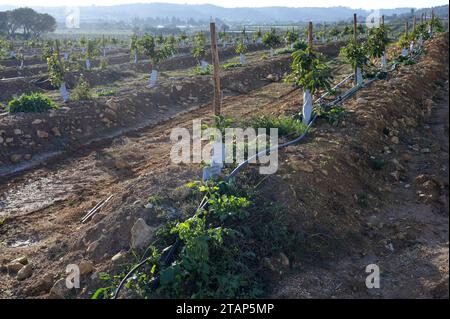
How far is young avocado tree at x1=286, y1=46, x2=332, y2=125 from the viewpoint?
29.2ft

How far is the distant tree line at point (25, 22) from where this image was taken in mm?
61969

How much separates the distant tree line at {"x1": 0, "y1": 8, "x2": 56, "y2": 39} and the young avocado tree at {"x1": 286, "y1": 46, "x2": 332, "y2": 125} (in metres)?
59.2

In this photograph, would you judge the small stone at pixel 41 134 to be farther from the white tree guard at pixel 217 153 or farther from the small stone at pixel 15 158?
the white tree guard at pixel 217 153

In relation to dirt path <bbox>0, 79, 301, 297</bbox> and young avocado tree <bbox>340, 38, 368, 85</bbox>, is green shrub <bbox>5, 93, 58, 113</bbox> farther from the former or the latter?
young avocado tree <bbox>340, 38, 368, 85</bbox>

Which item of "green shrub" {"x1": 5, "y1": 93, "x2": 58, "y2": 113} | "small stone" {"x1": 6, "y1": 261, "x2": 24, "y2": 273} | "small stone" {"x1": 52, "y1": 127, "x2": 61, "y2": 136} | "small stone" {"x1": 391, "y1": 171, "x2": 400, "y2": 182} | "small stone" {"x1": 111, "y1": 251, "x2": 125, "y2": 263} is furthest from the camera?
"green shrub" {"x1": 5, "y1": 93, "x2": 58, "y2": 113}

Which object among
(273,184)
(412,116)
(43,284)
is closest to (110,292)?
(43,284)

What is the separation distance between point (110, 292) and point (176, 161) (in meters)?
3.52

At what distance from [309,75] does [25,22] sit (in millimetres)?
67037

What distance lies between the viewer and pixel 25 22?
2586 inches

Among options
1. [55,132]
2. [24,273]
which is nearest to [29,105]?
[55,132]

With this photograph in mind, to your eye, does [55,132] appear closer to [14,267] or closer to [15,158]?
[15,158]

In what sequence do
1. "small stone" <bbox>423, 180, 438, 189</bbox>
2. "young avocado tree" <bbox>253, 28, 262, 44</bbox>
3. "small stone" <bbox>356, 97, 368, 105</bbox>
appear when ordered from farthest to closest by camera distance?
"young avocado tree" <bbox>253, 28, 262, 44</bbox> → "small stone" <bbox>356, 97, 368, 105</bbox> → "small stone" <bbox>423, 180, 438, 189</bbox>

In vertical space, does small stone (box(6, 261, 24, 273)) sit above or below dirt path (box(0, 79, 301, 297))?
below

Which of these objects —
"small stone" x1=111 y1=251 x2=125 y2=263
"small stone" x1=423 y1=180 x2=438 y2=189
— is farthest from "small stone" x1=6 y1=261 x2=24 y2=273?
"small stone" x1=423 y1=180 x2=438 y2=189
